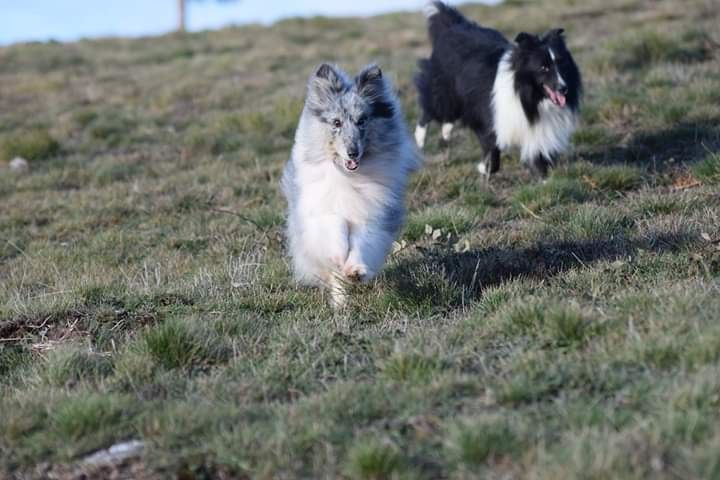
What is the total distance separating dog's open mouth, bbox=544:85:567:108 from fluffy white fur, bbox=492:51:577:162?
11cm

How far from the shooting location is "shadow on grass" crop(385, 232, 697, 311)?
527 cm

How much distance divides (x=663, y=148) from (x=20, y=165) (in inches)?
282

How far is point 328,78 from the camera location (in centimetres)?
571

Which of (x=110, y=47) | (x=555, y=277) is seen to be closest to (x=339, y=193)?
(x=555, y=277)

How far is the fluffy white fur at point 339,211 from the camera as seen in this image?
212 inches

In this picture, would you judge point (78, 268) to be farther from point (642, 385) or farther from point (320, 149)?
point (642, 385)

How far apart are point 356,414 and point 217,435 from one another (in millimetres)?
574

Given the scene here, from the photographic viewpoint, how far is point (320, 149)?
5488 mm

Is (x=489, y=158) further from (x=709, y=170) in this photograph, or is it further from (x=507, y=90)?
(x=709, y=170)

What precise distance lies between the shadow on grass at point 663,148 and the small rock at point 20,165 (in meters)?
6.27

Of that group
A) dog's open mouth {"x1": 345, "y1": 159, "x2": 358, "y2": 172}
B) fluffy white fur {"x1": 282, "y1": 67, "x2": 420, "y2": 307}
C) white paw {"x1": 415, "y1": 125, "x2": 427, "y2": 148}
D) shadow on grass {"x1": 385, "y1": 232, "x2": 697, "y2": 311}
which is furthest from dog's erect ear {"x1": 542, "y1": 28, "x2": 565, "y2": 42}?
dog's open mouth {"x1": 345, "y1": 159, "x2": 358, "y2": 172}

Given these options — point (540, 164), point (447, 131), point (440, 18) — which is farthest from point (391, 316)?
point (440, 18)

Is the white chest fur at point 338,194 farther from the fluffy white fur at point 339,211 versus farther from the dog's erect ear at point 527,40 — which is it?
the dog's erect ear at point 527,40

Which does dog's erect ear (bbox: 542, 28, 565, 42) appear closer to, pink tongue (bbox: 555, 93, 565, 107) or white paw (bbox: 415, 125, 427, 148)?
pink tongue (bbox: 555, 93, 565, 107)
